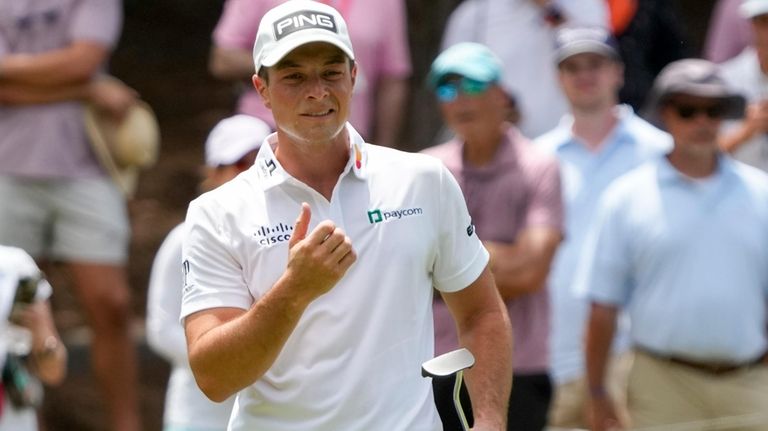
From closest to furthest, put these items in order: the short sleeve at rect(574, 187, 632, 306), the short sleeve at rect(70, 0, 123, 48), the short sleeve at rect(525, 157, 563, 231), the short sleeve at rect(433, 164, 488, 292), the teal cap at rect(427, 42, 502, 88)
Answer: the short sleeve at rect(433, 164, 488, 292) → the short sleeve at rect(525, 157, 563, 231) → the teal cap at rect(427, 42, 502, 88) → the short sleeve at rect(574, 187, 632, 306) → the short sleeve at rect(70, 0, 123, 48)

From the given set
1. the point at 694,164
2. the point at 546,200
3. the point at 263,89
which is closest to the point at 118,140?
the point at 546,200

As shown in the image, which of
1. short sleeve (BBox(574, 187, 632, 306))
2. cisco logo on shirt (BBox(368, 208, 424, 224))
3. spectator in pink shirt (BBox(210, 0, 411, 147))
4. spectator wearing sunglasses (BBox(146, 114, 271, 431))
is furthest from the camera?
spectator in pink shirt (BBox(210, 0, 411, 147))

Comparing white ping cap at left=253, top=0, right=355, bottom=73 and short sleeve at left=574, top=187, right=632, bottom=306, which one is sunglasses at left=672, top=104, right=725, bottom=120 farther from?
white ping cap at left=253, top=0, right=355, bottom=73

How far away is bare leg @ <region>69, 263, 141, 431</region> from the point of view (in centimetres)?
865

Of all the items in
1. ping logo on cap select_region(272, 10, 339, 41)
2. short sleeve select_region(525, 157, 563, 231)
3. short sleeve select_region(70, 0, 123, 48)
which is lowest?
short sleeve select_region(525, 157, 563, 231)

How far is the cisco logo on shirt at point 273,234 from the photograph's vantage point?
15.2 feet

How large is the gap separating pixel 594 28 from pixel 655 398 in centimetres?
190

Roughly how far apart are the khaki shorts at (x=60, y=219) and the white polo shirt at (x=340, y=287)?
13.4 feet

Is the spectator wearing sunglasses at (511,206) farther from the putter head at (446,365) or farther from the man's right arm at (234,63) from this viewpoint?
the putter head at (446,365)

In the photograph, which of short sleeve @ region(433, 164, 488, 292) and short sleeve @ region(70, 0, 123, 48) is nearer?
short sleeve @ region(433, 164, 488, 292)

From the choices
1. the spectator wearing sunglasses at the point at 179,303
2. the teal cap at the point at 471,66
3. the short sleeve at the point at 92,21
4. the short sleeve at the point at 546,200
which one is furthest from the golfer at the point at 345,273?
the short sleeve at the point at 92,21

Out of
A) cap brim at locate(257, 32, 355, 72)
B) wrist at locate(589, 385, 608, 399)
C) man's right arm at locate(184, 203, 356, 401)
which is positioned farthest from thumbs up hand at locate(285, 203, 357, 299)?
wrist at locate(589, 385, 608, 399)

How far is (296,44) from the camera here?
4.62 m

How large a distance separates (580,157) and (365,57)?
1119 mm
